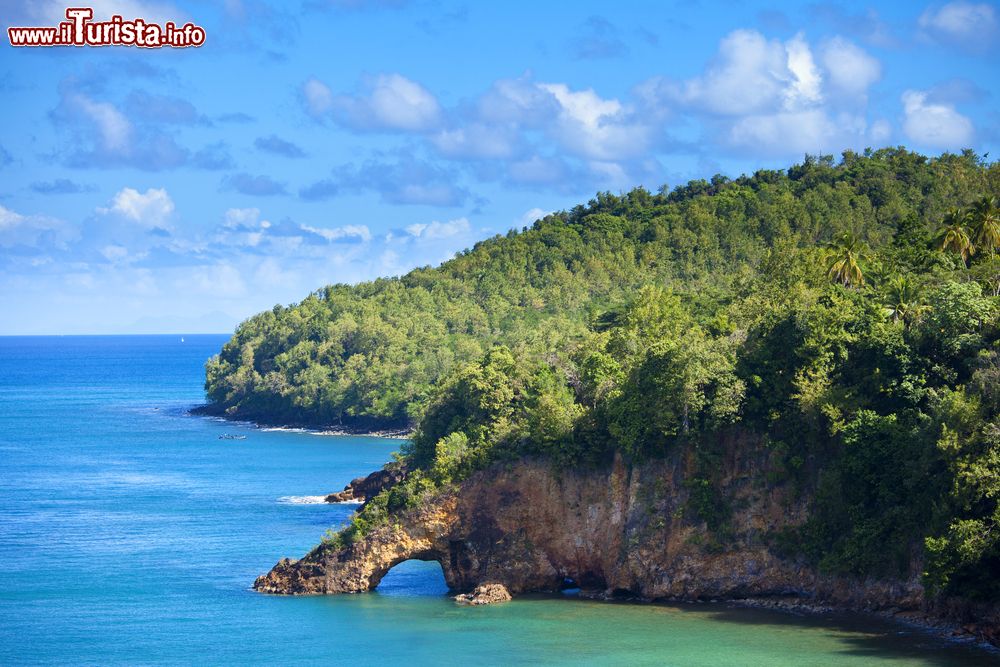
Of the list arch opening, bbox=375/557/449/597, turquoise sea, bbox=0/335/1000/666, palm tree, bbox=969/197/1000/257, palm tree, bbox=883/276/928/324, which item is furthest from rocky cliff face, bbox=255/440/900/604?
palm tree, bbox=969/197/1000/257

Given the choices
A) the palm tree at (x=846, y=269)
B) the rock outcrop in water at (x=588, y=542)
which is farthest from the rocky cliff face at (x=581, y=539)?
the palm tree at (x=846, y=269)

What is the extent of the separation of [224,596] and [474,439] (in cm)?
1312

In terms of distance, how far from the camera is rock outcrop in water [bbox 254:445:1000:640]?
1925 inches

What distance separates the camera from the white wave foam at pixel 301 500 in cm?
7931

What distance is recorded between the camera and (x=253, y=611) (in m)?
51.5

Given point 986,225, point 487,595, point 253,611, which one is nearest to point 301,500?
point 253,611

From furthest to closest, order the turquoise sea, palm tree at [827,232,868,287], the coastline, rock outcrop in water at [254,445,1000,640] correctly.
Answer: the coastline → palm tree at [827,232,868,287] → rock outcrop in water at [254,445,1000,640] → the turquoise sea

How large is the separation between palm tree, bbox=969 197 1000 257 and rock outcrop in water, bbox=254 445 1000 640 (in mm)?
19559

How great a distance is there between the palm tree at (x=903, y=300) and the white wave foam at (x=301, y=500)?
131ft

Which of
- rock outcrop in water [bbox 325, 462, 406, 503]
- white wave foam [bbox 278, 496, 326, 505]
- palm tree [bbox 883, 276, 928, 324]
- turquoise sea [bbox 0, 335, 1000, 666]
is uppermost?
palm tree [bbox 883, 276, 928, 324]

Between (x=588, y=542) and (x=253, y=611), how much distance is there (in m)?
14.0

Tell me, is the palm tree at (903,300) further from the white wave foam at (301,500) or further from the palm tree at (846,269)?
the white wave foam at (301,500)

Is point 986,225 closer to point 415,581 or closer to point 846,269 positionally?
point 846,269

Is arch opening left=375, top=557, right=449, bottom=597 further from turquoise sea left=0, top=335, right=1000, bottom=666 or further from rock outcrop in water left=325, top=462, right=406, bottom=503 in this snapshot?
rock outcrop in water left=325, top=462, right=406, bottom=503
